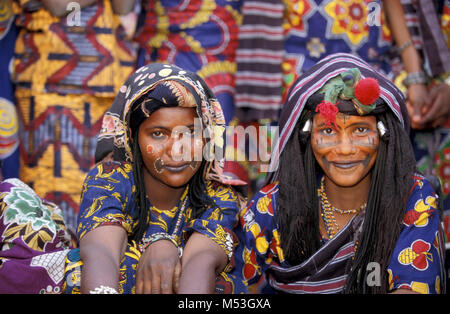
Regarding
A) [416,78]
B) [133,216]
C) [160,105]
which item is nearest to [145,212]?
[133,216]

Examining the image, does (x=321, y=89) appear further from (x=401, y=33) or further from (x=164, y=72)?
(x=401, y=33)

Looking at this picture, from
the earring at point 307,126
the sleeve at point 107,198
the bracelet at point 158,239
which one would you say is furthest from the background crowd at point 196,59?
the bracelet at point 158,239

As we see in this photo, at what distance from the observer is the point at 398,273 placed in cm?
284

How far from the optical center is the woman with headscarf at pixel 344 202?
115 inches

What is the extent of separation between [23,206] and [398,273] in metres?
1.77

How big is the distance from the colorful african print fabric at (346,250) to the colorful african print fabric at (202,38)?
111cm

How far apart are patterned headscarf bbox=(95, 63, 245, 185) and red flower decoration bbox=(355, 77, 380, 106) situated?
2.33 feet

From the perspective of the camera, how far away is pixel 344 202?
3.24m

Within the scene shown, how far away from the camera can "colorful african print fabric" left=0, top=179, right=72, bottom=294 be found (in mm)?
2777

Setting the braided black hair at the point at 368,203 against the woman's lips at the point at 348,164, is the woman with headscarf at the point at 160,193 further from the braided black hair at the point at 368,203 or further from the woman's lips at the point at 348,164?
the woman's lips at the point at 348,164

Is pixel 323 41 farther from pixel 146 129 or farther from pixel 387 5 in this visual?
pixel 146 129

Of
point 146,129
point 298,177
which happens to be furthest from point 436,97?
point 146,129

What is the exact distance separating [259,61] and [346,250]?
1.50 metres
